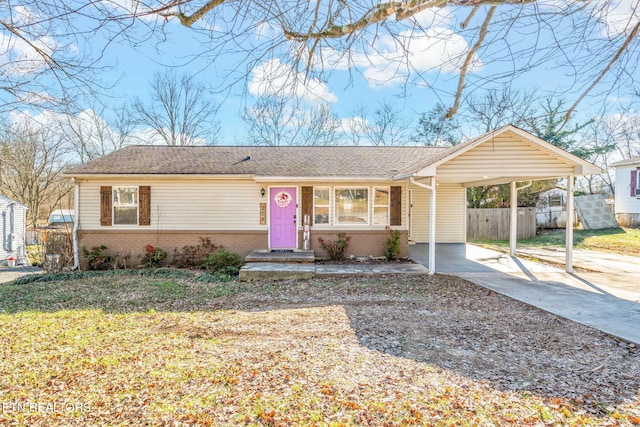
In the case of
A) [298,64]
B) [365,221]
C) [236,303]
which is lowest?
[236,303]

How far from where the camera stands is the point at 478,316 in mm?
5723

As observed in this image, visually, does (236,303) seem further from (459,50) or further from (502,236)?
(502,236)

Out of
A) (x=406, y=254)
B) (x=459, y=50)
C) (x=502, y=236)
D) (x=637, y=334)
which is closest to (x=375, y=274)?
(x=406, y=254)

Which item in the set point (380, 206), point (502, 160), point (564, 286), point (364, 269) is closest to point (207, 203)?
point (364, 269)

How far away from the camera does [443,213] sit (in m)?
14.6

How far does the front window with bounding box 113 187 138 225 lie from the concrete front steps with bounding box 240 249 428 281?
3990mm

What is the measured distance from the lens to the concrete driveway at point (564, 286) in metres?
5.51

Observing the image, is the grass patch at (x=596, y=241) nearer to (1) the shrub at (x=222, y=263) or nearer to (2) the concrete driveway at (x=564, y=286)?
(2) the concrete driveway at (x=564, y=286)

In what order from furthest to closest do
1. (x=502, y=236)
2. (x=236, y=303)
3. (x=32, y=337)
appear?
(x=502, y=236), (x=236, y=303), (x=32, y=337)

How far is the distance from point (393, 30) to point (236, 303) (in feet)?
17.6

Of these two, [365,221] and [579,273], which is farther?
[365,221]

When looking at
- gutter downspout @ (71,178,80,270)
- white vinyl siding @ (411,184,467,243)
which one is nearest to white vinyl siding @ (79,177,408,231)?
gutter downspout @ (71,178,80,270)

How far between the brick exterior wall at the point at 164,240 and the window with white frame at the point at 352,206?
2.54 metres

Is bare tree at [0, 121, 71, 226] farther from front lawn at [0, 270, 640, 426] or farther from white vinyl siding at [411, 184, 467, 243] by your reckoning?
white vinyl siding at [411, 184, 467, 243]
